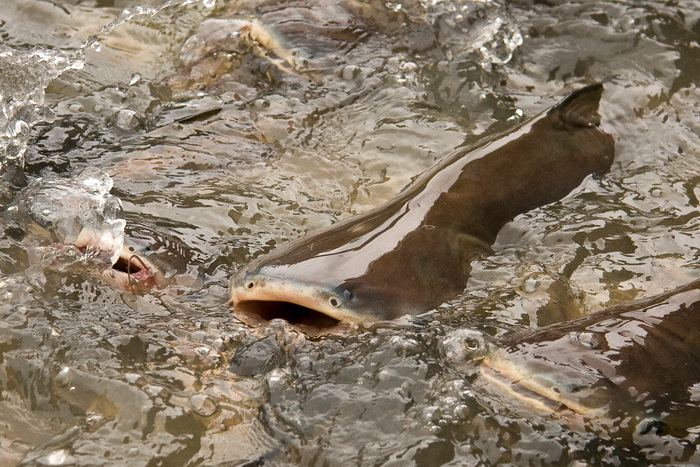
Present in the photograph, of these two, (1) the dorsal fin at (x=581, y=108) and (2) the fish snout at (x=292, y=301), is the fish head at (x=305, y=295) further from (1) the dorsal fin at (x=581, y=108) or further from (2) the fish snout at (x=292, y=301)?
(1) the dorsal fin at (x=581, y=108)

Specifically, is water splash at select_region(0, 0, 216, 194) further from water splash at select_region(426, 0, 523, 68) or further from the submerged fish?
water splash at select_region(426, 0, 523, 68)

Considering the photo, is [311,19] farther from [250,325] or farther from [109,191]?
[250,325]

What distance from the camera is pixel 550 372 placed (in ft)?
7.18

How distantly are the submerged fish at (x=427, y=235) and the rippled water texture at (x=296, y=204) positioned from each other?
7cm

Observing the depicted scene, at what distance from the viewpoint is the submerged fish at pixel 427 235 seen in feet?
8.18

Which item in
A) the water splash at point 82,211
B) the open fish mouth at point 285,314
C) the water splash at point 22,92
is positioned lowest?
the open fish mouth at point 285,314

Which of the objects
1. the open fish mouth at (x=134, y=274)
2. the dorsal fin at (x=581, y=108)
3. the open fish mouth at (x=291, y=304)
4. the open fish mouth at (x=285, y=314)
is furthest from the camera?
the dorsal fin at (x=581, y=108)

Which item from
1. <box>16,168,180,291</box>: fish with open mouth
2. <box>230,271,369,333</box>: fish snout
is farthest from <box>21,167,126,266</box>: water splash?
<box>230,271,369,333</box>: fish snout

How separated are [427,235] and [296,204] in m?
0.64

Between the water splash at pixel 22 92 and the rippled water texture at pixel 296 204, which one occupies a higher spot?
the water splash at pixel 22 92

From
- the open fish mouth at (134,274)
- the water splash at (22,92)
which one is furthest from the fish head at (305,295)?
the water splash at (22,92)

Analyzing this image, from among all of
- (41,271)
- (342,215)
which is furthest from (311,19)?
(41,271)

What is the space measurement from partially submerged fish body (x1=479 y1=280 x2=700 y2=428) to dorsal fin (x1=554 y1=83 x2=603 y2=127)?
3.71 ft

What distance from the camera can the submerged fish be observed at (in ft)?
8.18
